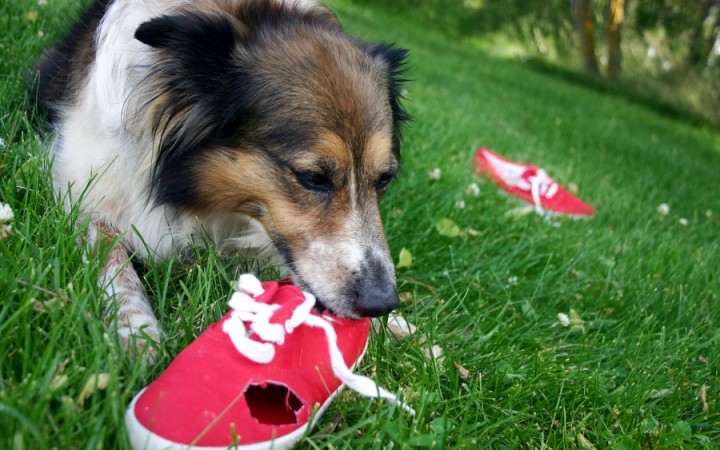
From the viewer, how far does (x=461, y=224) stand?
3688 millimetres

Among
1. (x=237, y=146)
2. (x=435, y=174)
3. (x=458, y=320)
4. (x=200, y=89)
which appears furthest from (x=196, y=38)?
(x=435, y=174)

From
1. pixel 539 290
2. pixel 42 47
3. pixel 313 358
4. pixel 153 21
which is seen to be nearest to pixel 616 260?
pixel 539 290

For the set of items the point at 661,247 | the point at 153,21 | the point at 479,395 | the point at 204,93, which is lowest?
the point at 661,247

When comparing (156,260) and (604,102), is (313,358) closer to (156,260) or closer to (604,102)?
(156,260)

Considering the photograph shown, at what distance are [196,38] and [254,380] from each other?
1290 mm

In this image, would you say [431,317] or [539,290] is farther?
[539,290]

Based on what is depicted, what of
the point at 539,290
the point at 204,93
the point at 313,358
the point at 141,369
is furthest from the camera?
the point at 539,290

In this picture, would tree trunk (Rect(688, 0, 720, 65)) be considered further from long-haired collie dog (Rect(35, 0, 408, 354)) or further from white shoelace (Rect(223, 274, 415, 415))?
white shoelace (Rect(223, 274, 415, 415))

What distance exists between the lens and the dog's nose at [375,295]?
2.17 meters

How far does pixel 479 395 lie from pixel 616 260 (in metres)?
1.99

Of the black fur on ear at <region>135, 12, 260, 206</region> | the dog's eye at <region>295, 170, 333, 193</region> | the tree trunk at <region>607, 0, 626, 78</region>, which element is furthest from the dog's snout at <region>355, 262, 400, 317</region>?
the tree trunk at <region>607, 0, 626, 78</region>

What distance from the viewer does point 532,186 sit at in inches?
181

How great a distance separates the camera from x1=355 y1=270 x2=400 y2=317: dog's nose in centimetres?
217

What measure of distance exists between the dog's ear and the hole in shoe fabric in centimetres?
123
